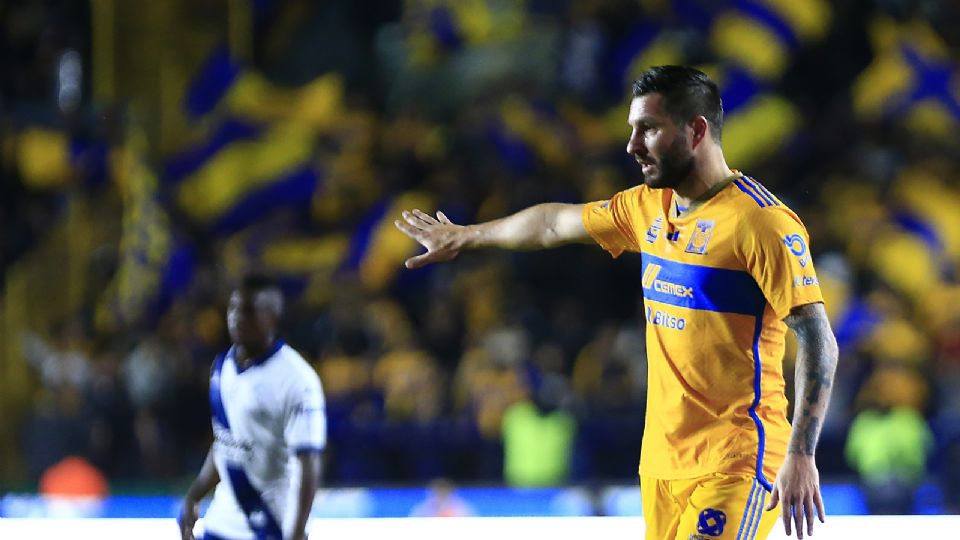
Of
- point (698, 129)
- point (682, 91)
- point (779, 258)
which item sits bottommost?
point (779, 258)

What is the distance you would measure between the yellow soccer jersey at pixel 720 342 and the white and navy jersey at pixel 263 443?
49.1 inches

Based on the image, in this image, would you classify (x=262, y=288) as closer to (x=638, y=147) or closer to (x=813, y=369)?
(x=638, y=147)

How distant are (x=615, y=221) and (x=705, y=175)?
0.45 meters

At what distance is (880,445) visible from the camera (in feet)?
30.5

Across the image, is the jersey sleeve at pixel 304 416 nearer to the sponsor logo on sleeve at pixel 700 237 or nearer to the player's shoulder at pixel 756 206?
the sponsor logo on sleeve at pixel 700 237

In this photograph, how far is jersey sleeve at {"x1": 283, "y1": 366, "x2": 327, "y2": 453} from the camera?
4.50m

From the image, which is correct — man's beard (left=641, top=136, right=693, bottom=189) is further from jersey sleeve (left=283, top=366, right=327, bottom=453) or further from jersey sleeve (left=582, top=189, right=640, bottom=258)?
jersey sleeve (left=283, top=366, right=327, bottom=453)

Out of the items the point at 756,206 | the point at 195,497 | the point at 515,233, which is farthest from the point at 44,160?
the point at 756,206

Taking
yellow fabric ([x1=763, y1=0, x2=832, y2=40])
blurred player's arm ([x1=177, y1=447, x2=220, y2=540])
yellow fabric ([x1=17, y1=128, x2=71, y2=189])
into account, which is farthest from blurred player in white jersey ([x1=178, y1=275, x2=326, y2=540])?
yellow fabric ([x1=763, y1=0, x2=832, y2=40])

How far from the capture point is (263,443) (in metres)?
4.62

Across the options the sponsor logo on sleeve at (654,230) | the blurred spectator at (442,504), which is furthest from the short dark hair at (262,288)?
the blurred spectator at (442,504)

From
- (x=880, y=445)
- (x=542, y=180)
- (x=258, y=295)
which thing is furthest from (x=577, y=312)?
(x=258, y=295)

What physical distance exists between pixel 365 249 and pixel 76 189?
9.70 feet

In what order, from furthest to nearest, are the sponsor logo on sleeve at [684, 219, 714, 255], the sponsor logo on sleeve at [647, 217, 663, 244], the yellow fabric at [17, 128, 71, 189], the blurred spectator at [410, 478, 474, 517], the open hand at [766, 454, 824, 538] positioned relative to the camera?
the yellow fabric at [17, 128, 71, 189], the blurred spectator at [410, 478, 474, 517], the sponsor logo on sleeve at [647, 217, 663, 244], the sponsor logo on sleeve at [684, 219, 714, 255], the open hand at [766, 454, 824, 538]
